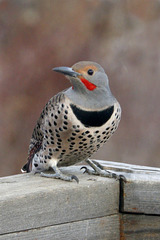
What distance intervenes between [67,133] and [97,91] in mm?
228

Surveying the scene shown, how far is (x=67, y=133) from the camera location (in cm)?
246

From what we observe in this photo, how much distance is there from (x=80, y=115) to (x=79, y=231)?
51 cm

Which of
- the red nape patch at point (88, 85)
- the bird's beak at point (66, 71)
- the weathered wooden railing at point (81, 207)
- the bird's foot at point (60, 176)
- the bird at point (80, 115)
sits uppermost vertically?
the bird's beak at point (66, 71)

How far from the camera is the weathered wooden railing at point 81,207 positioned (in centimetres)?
207

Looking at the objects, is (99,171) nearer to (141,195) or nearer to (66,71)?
(141,195)

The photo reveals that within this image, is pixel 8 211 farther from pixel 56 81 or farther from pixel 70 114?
pixel 56 81

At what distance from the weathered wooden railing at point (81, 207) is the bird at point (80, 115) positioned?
0.30 ft

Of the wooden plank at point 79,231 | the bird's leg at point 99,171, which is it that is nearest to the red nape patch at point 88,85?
the bird's leg at point 99,171

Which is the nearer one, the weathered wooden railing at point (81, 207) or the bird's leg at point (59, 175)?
the weathered wooden railing at point (81, 207)

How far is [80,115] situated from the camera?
7.98 feet

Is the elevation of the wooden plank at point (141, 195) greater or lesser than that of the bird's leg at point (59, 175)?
lesser

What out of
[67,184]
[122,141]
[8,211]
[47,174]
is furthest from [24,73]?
[8,211]

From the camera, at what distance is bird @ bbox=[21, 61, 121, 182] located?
2.43m

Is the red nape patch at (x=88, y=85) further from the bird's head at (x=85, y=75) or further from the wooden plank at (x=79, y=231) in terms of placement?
the wooden plank at (x=79, y=231)
